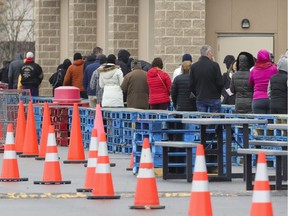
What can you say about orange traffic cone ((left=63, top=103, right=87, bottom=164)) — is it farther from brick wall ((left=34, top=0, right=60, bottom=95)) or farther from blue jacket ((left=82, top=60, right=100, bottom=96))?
brick wall ((left=34, top=0, right=60, bottom=95))

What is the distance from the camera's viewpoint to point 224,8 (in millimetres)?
31266

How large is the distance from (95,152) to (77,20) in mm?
23451

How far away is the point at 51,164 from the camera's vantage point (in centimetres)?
1730

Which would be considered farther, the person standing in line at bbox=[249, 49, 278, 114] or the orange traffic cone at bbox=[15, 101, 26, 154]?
the orange traffic cone at bbox=[15, 101, 26, 154]

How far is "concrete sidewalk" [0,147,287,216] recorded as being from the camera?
14398 mm

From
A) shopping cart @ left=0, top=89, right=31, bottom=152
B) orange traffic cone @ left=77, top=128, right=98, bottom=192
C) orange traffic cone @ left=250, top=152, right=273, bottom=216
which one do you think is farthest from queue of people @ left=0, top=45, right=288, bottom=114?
orange traffic cone @ left=250, top=152, right=273, bottom=216

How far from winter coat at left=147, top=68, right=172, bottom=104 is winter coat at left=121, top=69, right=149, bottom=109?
340 millimetres

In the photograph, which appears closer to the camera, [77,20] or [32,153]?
[32,153]

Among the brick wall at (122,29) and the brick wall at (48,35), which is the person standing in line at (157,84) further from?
the brick wall at (48,35)

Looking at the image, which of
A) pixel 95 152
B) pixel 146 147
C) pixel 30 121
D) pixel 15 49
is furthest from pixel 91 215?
pixel 15 49

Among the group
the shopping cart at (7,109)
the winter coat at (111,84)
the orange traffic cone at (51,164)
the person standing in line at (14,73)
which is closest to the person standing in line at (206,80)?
the winter coat at (111,84)

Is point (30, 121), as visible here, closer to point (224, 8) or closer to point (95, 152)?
point (95, 152)

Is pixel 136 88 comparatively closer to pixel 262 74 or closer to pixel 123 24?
pixel 262 74

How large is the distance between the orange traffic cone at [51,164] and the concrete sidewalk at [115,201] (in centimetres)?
16
